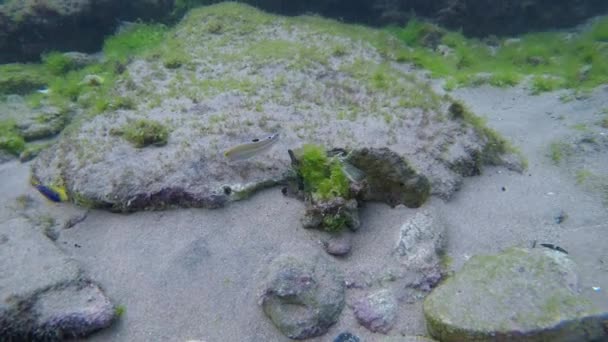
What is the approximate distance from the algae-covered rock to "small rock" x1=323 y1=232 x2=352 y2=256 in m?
0.72

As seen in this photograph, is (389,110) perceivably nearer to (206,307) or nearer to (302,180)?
(302,180)

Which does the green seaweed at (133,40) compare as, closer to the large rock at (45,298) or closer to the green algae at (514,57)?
the green algae at (514,57)

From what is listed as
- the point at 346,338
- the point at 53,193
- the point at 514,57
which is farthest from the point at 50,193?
the point at 514,57

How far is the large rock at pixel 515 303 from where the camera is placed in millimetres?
Result: 3506

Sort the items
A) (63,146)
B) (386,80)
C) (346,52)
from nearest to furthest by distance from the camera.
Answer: (63,146)
(386,80)
(346,52)

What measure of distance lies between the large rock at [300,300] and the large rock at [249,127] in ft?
5.29

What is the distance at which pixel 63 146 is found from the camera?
6.31m

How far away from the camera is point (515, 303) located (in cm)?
373

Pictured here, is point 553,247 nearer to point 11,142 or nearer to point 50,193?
point 50,193

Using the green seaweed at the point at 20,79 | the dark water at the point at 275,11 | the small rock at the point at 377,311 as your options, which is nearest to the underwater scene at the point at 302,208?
the small rock at the point at 377,311

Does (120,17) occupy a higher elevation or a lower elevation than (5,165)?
higher

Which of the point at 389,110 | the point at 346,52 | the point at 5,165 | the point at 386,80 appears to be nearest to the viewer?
the point at 389,110

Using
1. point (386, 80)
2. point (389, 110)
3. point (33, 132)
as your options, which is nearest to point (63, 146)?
point (33, 132)

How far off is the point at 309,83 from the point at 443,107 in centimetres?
292
